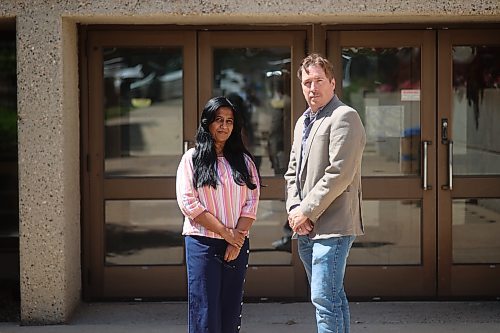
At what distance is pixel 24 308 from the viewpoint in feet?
20.4

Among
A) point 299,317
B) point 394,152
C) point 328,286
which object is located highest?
point 394,152

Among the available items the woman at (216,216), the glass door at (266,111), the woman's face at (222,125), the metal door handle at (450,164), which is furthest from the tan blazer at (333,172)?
the metal door handle at (450,164)

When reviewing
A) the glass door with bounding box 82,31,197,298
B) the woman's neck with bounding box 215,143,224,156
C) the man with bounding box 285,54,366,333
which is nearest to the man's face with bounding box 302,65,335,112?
the man with bounding box 285,54,366,333

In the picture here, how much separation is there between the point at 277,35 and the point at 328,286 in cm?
264

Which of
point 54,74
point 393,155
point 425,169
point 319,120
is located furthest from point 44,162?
point 425,169

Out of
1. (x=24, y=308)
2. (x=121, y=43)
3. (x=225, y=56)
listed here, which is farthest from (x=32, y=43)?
(x=24, y=308)

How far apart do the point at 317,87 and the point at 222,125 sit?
0.58 metres

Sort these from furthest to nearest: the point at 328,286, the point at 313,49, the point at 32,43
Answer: the point at 313,49
the point at 32,43
the point at 328,286

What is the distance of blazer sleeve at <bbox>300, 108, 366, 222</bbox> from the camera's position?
179 inches

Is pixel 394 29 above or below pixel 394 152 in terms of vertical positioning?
above

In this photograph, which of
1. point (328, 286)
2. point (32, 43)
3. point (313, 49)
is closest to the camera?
point (328, 286)

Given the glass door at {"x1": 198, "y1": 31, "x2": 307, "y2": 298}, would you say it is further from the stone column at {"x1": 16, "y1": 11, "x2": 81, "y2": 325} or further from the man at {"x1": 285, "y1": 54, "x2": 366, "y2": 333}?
the man at {"x1": 285, "y1": 54, "x2": 366, "y2": 333}

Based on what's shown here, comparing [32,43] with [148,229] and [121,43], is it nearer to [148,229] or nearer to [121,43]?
[121,43]

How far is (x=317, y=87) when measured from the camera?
4703 mm
